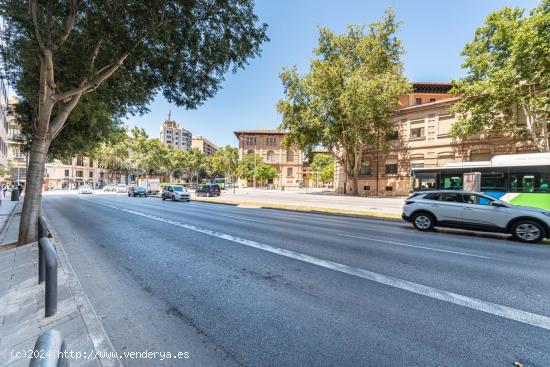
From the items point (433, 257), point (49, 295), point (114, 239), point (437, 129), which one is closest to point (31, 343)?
point (49, 295)

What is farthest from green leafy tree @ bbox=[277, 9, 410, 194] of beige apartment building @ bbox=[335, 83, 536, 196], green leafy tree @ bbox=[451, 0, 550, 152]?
green leafy tree @ bbox=[451, 0, 550, 152]

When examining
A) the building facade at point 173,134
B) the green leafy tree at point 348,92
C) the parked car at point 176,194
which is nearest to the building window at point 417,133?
the green leafy tree at point 348,92

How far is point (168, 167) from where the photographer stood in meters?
70.2

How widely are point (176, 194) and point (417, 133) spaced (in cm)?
2930

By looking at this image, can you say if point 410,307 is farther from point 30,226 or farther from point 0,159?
point 0,159

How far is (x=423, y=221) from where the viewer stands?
32.2 feet

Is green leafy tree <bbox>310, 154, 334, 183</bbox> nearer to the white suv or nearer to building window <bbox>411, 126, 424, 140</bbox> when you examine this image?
building window <bbox>411, 126, 424, 140</bbox>

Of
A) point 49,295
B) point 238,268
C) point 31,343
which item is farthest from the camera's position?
point 238,268

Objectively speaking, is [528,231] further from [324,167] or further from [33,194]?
[324,167]

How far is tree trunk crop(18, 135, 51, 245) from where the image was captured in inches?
277

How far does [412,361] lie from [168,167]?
75151mm

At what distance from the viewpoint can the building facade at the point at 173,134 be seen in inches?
4889

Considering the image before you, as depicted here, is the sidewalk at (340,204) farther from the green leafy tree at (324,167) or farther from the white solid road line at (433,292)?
the green leafy tree at (324,167)

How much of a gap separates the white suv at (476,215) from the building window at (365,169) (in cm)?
2602
